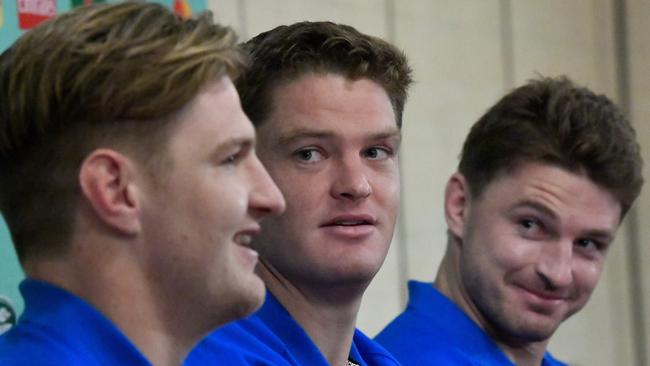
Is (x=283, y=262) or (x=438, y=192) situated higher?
(x=283, y=262)

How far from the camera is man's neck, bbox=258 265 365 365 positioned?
61.4 inches

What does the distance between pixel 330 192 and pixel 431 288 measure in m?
0.57

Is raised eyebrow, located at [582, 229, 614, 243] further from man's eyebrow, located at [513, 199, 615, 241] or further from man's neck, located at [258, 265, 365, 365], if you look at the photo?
man's neck, located at [258, 265, 365, 365]

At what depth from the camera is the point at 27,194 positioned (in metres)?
1.14

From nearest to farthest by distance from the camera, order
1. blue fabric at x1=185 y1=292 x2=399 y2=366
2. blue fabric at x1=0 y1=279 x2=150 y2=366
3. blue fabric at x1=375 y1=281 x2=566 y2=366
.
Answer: blue fabric at x1=0 y1=279 x2=150 y2=366, blue fabric at x1=185 y1=292 x2=399 y2=366, blue fabric at x1=375 y1=281 x2=566 y2=366

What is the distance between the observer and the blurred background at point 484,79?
2541 mm

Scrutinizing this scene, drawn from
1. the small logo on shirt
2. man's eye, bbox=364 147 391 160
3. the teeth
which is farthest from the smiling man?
the teeth

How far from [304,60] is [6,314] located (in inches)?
21.8

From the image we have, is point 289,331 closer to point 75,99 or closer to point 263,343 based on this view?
point 263,343

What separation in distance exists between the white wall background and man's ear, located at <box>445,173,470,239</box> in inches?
19.9

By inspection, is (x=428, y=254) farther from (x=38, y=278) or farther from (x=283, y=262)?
(x=38, y=278)

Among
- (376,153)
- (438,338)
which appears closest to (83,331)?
(376,153)

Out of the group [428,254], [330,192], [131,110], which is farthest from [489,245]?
[131,110]

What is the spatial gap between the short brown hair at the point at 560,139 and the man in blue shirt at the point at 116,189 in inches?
35.2
